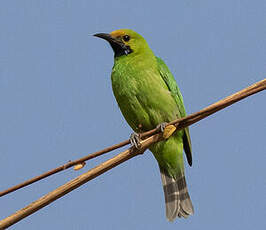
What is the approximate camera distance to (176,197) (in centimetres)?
534

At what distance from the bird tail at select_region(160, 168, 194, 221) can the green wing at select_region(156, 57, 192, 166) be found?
0.35m

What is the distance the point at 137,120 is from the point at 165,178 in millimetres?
945

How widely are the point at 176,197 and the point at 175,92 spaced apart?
1282mm

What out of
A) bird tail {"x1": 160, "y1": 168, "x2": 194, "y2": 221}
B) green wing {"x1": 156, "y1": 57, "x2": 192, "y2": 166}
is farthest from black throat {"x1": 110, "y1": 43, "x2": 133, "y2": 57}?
bird tail {"x1": 160, "y1": 168, "x2": 194, "y2": 221}

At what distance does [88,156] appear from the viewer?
301 cm

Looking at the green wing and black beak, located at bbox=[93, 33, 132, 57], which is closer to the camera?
the green wing

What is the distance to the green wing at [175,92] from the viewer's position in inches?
196

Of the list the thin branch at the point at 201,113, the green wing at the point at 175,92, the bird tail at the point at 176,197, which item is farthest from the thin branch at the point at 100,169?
the bird tail at the point at 176,197

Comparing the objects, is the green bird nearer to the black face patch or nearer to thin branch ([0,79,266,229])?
the black face patch

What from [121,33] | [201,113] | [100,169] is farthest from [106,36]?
[100,169]

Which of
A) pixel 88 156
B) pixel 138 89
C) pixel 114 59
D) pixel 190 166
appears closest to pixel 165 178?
pixel 190 166

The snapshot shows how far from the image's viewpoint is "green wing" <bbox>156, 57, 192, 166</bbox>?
4.98 m

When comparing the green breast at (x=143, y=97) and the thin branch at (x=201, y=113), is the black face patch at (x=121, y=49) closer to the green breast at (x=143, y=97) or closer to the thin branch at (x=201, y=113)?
the green breast at (x=143, y=97)

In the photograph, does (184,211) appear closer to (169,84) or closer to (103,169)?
(169,84)
